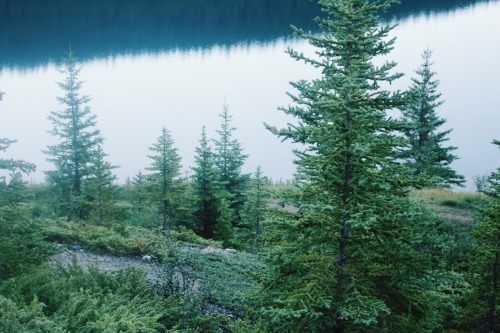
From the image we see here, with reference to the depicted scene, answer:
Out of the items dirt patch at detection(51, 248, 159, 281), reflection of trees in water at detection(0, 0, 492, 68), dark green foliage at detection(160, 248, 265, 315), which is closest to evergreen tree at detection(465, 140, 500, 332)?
dark green foliage at detection(160, 248, 265, 315)

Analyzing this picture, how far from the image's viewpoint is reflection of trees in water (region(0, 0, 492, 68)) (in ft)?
340

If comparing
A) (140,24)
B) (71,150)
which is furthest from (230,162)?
(140,24)

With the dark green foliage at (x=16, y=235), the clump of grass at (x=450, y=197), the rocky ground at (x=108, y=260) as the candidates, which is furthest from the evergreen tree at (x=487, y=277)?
the clump of grass at (x=450, y=197)

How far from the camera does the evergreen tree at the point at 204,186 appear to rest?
18.5m

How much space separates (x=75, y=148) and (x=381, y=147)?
20.6 meters

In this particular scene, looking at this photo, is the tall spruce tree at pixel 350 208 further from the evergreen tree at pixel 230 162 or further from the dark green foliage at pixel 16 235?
the evergreen tree at pixel 230 162

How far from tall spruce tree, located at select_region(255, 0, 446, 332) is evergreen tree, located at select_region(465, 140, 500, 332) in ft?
8.36

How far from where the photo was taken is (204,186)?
61.3ft

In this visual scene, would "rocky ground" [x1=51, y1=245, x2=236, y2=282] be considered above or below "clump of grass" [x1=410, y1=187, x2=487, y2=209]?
below

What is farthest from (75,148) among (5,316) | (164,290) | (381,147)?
(381,147)

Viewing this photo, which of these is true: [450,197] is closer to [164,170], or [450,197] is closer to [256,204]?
[256,204]

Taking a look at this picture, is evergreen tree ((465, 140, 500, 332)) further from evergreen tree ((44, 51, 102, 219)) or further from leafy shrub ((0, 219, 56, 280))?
evergreen tree ((44, 51, 102, 219))

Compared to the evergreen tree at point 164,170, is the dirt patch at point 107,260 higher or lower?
lower

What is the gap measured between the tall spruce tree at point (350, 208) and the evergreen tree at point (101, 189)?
49.5ft
